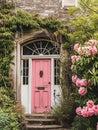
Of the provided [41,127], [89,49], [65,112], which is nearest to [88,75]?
[89,49]

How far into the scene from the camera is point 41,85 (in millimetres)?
14797

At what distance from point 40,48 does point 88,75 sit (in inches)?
201

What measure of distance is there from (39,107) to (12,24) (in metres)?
3.28

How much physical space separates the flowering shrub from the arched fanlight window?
14.7 ft

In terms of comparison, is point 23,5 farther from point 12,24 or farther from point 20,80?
point 20,80

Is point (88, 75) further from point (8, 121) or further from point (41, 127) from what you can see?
point (41, 127)

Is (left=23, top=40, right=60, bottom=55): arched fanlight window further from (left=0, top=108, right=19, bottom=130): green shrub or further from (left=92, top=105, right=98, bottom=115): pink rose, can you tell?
(left=92, top=105, right=98, bottom=115): pink rose

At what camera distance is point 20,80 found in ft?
47.5

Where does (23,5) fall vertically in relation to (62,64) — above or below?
above

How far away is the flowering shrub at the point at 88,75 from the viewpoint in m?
9.90

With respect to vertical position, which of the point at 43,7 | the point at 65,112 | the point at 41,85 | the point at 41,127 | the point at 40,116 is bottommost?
the point at 41,127

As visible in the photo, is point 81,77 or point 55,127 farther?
point 55,127

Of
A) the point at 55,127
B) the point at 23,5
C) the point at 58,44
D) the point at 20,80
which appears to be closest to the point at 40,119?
the point at 55,127

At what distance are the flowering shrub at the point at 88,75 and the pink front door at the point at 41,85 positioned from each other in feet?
14.4
